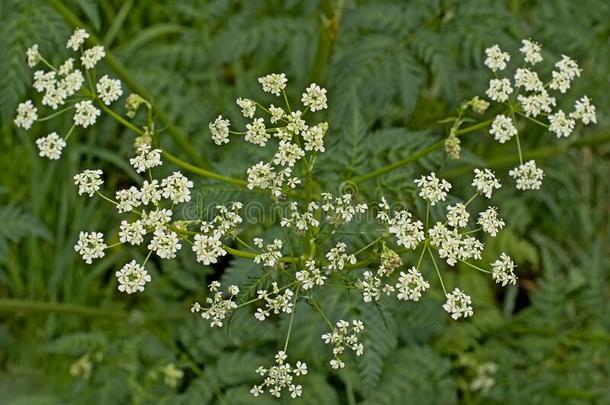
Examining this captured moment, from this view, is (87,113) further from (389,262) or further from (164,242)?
(389,262)

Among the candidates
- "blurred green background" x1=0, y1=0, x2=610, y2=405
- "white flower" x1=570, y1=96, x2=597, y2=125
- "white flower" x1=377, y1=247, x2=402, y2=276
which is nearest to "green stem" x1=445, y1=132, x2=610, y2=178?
"blurred green background" x1=0, y1=0, x2=610, y2=405

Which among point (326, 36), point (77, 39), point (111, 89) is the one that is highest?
point (326, 36)

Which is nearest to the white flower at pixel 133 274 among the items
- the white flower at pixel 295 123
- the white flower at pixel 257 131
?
the white flower at pixel 257 131

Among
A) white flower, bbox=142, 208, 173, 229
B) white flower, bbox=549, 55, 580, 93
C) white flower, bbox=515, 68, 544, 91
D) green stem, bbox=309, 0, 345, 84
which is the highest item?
green stem, bbox=309, 0, 345, 84

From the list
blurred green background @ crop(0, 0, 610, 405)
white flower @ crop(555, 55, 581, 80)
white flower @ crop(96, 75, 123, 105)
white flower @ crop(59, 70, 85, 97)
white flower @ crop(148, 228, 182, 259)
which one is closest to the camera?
white flower @ crop(148, 228, 182, 259)

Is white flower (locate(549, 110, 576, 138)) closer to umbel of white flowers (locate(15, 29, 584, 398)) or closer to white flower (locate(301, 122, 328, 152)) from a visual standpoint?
umbel of white flowers (locate(15, 29, 584, 398))

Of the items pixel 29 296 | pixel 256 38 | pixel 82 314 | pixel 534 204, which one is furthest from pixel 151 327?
pixel 534 204

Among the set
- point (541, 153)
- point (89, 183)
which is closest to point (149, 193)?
point (89, 183)

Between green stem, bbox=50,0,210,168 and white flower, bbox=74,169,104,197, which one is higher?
green stem, bbox=50,0,210,168

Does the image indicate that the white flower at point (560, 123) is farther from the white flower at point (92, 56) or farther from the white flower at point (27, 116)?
the white flower at point (27, 116)

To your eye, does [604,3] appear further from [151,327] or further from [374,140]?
[151,327]
